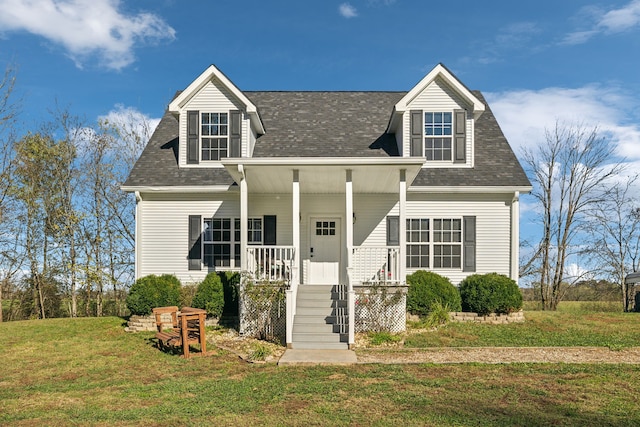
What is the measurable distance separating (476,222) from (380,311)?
481 centimetres

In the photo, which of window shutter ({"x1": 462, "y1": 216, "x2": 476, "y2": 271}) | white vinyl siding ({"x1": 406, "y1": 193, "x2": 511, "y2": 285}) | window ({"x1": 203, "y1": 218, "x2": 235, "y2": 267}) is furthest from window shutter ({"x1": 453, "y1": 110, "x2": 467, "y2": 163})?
window ({"x1": 203, "y1": 218, "x2": 235, "y2": 267})

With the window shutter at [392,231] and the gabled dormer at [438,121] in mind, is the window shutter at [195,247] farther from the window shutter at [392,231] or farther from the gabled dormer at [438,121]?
the gabled dormer at [438,121]

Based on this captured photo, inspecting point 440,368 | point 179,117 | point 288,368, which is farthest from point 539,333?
point 179,117

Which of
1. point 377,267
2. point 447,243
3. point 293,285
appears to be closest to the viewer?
point 293,285

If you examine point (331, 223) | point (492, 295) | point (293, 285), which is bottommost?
point (492, 295)

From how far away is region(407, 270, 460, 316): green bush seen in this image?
42.5 feet

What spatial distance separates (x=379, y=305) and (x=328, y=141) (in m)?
6.24

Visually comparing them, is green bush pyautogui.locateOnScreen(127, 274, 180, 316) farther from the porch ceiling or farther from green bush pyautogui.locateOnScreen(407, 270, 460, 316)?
green bush pyautogui.locateOnScreen(407, 270, 460, 316)

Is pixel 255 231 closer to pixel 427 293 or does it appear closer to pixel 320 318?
pixel 320 318

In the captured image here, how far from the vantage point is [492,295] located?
13.5m

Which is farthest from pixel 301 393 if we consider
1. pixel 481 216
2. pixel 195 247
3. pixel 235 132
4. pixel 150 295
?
pixel 235 132

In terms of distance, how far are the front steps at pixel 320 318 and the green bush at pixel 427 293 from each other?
2.02 metres

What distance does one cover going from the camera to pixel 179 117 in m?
15.5

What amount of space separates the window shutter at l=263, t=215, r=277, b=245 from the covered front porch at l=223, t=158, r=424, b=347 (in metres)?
0.18
